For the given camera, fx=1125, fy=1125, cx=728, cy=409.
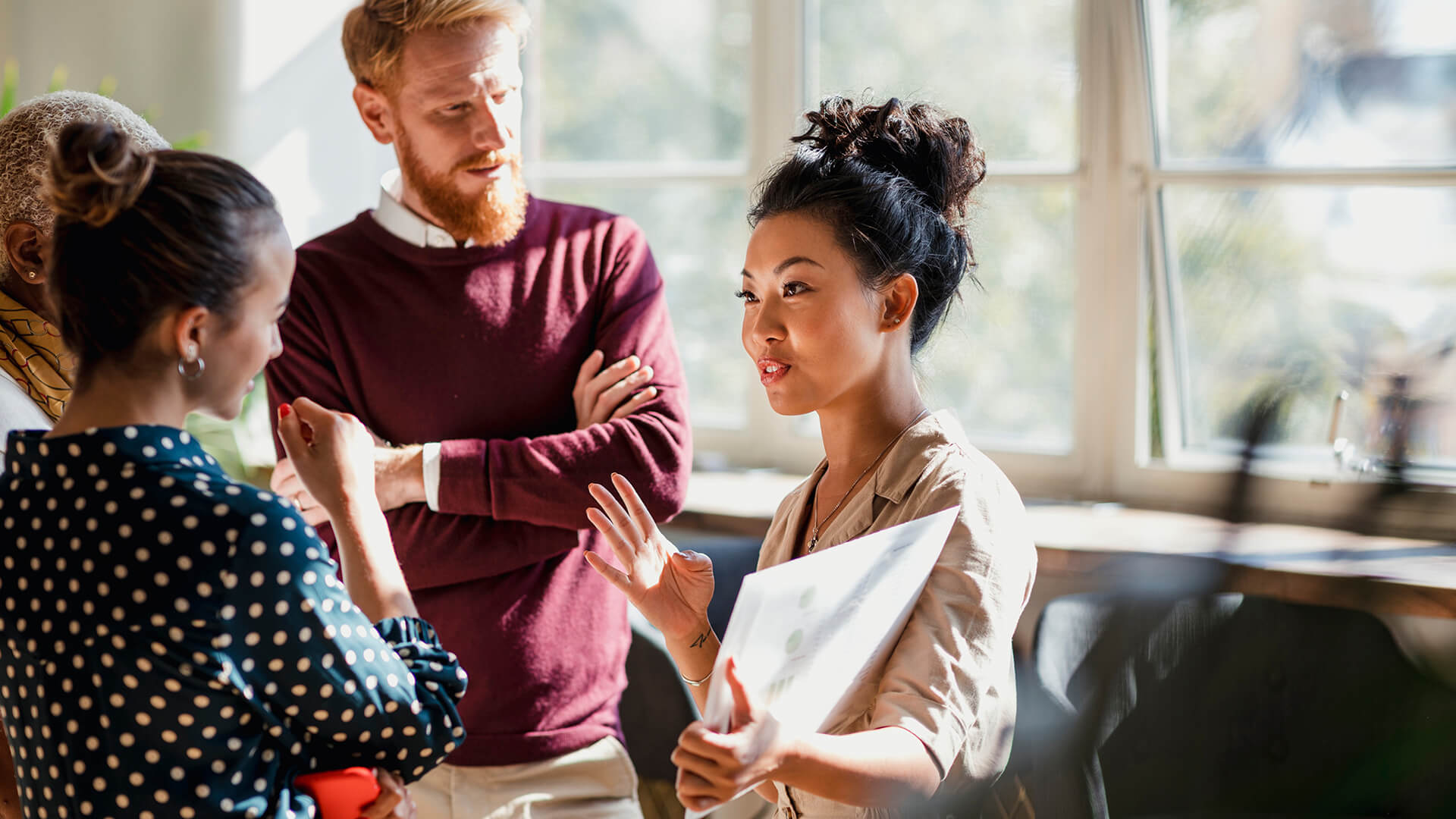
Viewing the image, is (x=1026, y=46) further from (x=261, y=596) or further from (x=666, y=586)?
(x=261, y=596)

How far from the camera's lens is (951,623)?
1.07 metres

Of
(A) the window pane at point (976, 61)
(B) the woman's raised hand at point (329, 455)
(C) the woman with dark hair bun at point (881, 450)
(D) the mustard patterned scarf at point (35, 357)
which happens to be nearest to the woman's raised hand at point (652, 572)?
(C) the woman with dark hair bun at point (881, 450)

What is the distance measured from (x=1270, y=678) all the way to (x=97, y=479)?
6.13 ft

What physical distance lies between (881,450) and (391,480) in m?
0.72

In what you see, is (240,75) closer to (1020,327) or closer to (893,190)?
(1020,327)

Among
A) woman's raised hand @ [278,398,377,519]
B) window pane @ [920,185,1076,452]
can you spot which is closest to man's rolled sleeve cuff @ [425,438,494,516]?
woman's raised hand @ [278,398,377,519]

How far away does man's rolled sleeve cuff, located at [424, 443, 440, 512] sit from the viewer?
1.61 m

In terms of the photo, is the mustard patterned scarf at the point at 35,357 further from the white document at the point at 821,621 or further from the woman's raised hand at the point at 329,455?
the white document at the point at 821,621

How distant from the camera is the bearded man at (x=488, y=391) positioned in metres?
1.64

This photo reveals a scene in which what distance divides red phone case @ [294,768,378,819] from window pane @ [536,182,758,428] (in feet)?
7.14

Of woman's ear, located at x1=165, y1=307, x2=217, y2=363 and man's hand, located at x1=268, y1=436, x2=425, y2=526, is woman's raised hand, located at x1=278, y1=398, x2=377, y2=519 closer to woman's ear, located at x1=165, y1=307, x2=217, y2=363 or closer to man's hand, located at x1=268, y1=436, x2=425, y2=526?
woman's ear, located at x1=165, y1=307, x2=217, y2=363

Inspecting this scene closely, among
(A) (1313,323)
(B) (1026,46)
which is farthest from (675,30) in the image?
(A) (1313,323)

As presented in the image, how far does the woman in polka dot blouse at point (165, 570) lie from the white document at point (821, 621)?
11.2 inches

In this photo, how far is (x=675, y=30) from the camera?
3072 mm
